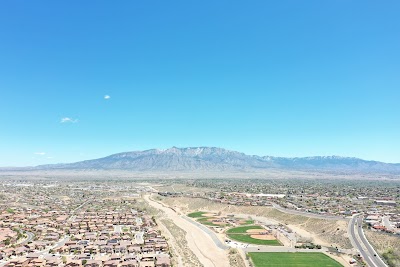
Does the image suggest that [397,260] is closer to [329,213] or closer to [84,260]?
[329,213]

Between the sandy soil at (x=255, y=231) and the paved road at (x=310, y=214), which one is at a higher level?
the paved road at (x=310, y=214)

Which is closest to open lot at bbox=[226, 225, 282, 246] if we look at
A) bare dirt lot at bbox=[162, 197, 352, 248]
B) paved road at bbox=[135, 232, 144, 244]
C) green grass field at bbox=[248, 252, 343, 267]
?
green grass field at bbox=[248, 252, 343, 267]

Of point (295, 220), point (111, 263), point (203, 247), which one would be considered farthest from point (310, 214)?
point (111, 263)

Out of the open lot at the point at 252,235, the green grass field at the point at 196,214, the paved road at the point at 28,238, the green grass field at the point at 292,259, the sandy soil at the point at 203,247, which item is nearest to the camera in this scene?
the green grass field at the point at 292,259

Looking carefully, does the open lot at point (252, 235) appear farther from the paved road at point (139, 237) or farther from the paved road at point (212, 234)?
the paved road at point (139, 237)

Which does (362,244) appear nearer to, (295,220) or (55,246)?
(295,220)

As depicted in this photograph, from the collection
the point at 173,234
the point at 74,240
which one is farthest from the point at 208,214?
the point at 74,240

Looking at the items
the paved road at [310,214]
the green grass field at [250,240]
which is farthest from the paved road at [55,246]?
the paved road at [310,214]
